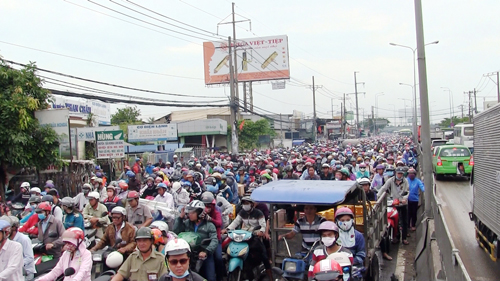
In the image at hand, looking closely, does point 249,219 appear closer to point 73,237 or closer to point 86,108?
point 73,237

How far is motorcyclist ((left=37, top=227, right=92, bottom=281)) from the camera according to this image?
17.6 feet

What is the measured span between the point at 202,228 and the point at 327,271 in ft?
10.4

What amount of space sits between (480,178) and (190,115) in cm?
5198

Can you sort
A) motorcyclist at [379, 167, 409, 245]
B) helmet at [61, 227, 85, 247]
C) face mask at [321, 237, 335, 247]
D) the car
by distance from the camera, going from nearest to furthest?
face mask at [321, 237, 335, 247]
helmet at [61, 227, 85, 247]
motorcyclist at [379, 167, 409, 245]
the car

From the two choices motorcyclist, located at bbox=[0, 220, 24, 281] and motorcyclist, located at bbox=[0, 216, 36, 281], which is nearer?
motorcyclist, located at bbox=[0, 220, 24, 281]

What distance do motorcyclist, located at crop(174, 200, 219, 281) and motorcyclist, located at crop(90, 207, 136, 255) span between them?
2.28 ft

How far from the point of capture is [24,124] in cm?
1479

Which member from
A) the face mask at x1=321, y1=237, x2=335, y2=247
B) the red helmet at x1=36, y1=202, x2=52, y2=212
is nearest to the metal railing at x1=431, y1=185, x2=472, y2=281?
the face mask at x1=321, y1=237, x2=335, y2=247

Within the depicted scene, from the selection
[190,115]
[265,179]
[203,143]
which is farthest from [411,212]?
[190,115]

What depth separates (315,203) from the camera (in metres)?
6.37

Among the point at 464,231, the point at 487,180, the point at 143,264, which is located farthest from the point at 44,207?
the point at 464,231

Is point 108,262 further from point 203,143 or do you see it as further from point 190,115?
point 190,115

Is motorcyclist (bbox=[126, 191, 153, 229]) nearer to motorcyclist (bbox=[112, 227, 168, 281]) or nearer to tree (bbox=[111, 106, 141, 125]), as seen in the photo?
motorcyclist (bbox=[112, 227, 168, 281])

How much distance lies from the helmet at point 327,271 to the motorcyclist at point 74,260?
271 centimetres
